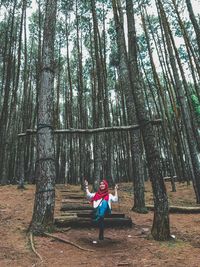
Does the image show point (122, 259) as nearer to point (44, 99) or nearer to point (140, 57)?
point (44, 99)

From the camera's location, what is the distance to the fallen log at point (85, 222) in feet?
22.7

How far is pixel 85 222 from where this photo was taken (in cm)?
715

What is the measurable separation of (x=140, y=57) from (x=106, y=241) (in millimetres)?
15385

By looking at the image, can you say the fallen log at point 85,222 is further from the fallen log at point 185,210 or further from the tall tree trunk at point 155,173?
the fallen log at point 185,210

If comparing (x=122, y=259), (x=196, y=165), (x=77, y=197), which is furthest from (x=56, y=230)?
(x=196, y=165)

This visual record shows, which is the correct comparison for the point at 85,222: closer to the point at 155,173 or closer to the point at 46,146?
the point at 46,146

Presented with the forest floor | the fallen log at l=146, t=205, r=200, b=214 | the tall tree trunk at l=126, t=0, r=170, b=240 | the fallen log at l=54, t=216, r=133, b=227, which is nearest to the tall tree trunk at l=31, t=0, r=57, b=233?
the forest floor

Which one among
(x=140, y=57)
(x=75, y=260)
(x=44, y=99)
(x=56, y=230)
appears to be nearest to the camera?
(x=75, y=260)

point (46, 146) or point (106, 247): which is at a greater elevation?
point (46, 146)

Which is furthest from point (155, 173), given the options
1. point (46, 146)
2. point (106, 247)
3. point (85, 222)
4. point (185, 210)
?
point (185, 210)

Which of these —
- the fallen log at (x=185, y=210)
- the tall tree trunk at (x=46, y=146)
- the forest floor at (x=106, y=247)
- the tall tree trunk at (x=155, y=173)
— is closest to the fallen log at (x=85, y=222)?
the forest floor at (x=106, y=247)

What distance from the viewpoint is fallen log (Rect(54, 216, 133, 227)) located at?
22.7ft

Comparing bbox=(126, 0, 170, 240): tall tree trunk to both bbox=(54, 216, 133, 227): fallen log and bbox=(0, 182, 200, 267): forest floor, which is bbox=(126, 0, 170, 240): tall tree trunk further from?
bbox=(54, 216, 133, 227): fallen log

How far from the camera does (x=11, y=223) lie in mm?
7160
